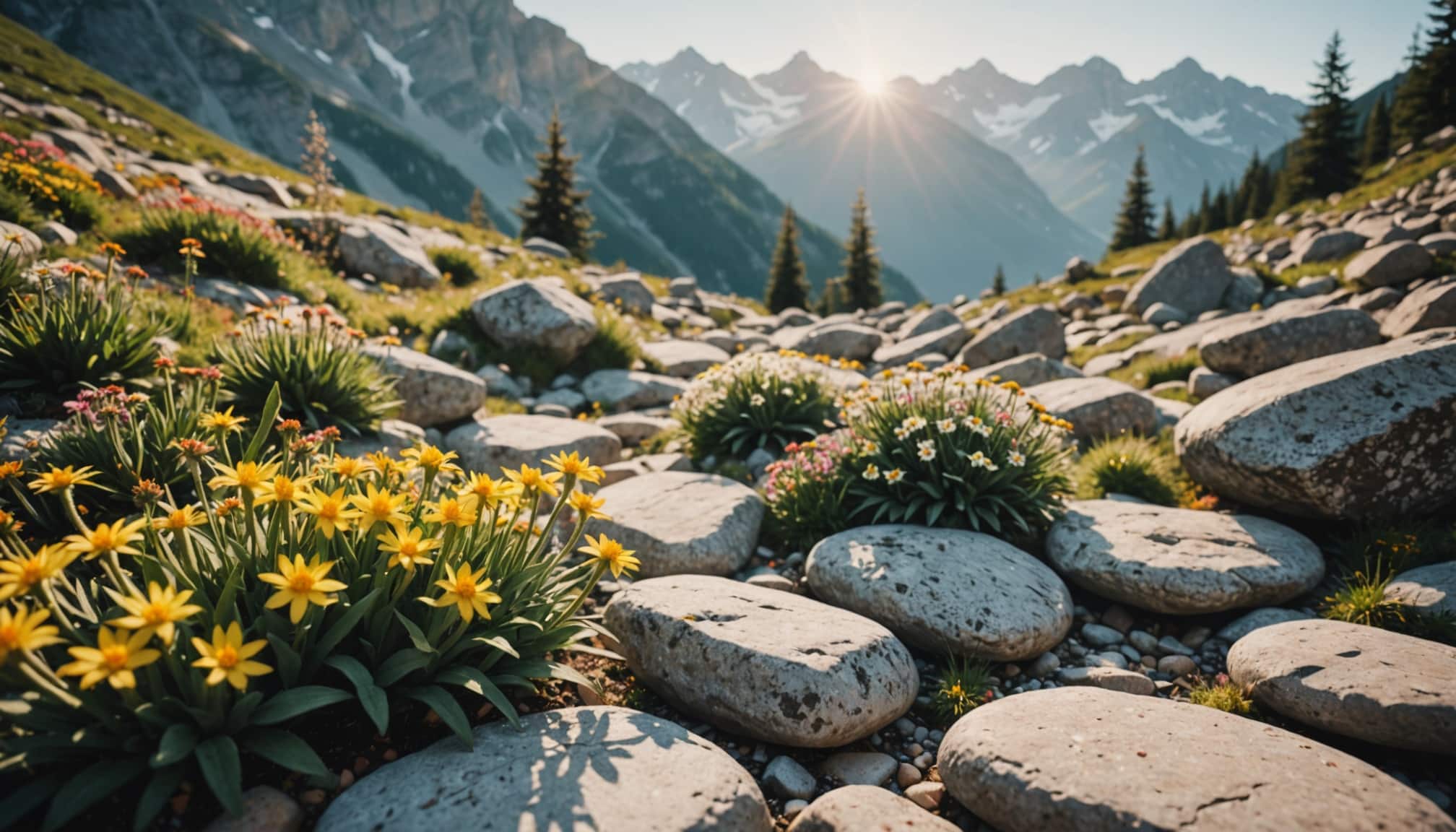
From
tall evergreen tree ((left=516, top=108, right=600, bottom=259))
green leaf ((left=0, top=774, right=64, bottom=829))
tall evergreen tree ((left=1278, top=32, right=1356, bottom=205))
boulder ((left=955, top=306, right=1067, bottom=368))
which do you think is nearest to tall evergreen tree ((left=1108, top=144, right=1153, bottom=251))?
tall evergreen tree ((left=1278, top=32, right=1356, bottom=205))

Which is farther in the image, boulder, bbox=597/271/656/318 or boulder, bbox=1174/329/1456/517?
boulder, bbox=597/271/656/318

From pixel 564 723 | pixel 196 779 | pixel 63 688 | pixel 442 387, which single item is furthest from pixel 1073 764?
pixel 442 387

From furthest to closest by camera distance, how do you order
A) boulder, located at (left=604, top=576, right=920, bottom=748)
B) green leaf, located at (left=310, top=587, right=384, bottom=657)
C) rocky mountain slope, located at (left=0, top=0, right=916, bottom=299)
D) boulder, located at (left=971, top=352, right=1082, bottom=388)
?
1. rocky mountain slope, located at (left=0, top=0, right=916, bottom=299)
2. boulder, located at (left=971, top=352, right=1082, bottom=388)
3. boulder, located at (left=604, top=576, right=920, bottom=748)
4. green leaf, located at (left=310, top=587, right=384, bottom=657)

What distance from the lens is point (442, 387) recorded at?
6.70m

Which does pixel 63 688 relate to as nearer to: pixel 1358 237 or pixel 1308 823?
pixel 1308 823

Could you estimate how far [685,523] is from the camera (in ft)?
16.4

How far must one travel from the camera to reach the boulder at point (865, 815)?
97.7 inches

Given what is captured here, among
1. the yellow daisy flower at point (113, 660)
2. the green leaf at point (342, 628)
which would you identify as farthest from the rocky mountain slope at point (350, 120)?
the yellow daisy flower at point (113, 660)

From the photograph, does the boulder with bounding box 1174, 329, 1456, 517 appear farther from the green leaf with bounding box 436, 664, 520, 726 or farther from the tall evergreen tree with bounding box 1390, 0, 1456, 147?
the tall evergreen tree with bounding box 1390, 0, 1456, 147

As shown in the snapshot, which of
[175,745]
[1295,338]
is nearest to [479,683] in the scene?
[175,745]

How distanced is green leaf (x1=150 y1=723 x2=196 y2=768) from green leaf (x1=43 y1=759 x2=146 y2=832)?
0.07m

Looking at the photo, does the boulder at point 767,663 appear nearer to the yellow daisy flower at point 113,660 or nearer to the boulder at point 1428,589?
the yellow daisy flower at point 113,660

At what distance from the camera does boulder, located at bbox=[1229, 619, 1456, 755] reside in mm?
2768

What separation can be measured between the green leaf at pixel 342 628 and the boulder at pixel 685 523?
7.61 feet
